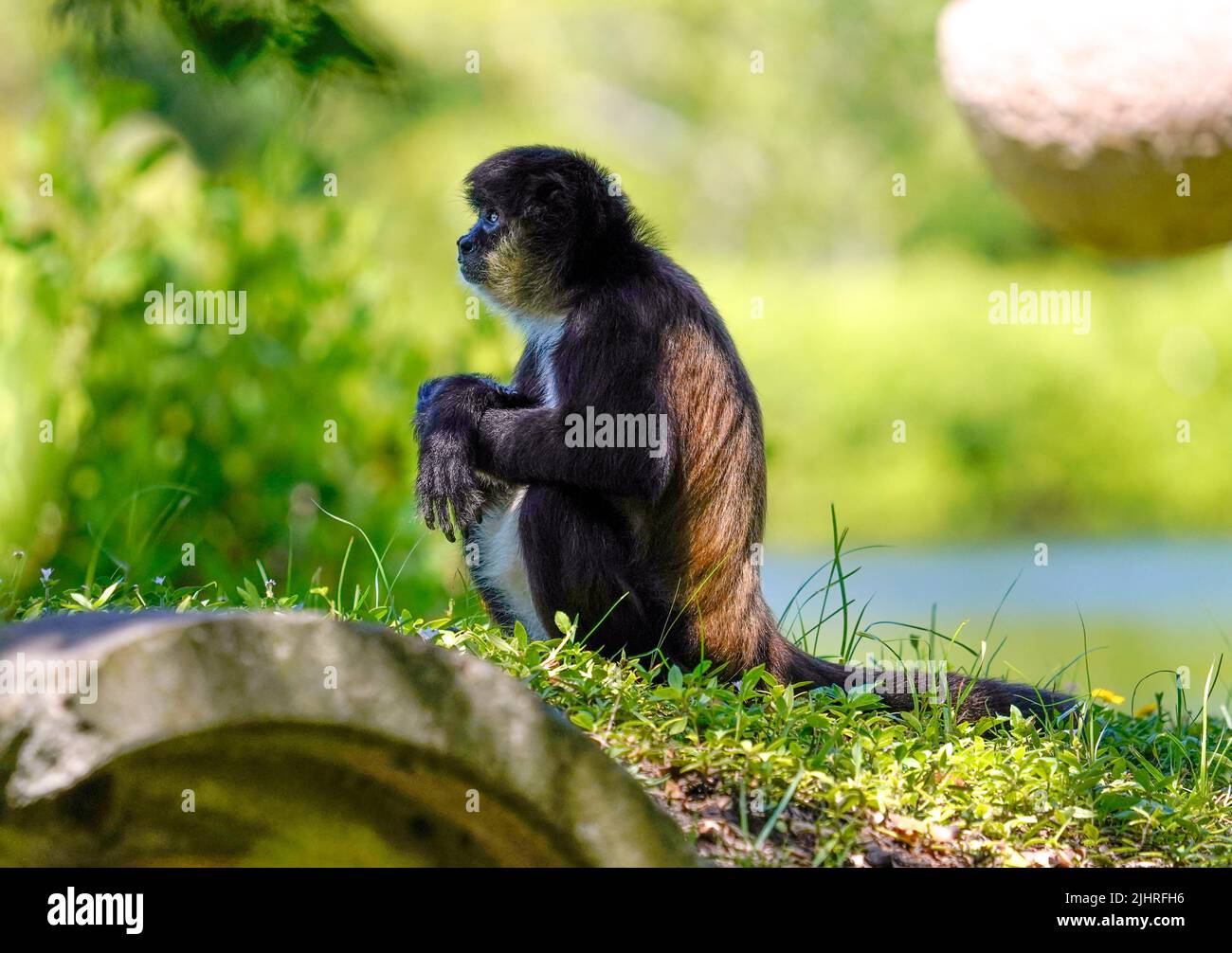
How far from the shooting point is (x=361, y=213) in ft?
29.6

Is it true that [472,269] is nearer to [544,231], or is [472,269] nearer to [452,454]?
[544,231]

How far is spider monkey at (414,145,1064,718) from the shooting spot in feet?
15.5

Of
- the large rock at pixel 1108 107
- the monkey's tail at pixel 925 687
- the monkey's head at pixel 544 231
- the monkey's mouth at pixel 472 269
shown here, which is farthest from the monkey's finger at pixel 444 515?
the large rock at pixel 1108 107

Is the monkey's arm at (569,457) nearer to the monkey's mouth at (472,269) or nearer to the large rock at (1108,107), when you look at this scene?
the monkey's mouth at (472,269)

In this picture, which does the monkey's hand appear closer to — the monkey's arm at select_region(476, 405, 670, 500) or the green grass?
the monkey's arm at select_region(476, 405, 670, 500)

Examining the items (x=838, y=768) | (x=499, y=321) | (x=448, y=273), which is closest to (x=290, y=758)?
(x=838, y=768)

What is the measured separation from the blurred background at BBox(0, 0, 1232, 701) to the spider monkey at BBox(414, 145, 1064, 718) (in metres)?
0.57

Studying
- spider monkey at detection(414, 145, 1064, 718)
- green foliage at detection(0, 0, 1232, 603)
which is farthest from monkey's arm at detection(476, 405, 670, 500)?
green foliage at detection(0, 0, 1232, 603)

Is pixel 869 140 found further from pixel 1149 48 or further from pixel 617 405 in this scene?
pixel 617 405

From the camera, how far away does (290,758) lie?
10.1 feet

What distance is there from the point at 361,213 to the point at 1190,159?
5091 mm

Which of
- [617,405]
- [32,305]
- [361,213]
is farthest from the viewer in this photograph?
[361,213]

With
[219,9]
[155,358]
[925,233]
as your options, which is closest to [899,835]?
[219,9]

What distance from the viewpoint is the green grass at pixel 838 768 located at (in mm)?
3826
